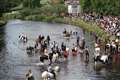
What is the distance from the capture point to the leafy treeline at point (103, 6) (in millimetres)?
98887

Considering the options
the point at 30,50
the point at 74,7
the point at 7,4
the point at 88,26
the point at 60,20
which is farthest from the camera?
the point at 7,4

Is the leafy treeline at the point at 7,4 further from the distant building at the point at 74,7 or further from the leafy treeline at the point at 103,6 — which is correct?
the leafy treeline at the point at 103,6

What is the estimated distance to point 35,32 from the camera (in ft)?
325

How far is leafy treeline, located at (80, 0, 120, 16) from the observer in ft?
324

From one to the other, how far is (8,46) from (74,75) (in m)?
26.1

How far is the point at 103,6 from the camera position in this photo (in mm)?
104688

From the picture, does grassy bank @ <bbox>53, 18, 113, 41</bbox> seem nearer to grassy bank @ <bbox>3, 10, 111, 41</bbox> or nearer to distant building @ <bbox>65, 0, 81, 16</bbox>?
grassy bank @ <bbox>3, 10, 111, 41</bbox>

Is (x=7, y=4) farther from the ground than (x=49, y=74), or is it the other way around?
(x=49, y=74)

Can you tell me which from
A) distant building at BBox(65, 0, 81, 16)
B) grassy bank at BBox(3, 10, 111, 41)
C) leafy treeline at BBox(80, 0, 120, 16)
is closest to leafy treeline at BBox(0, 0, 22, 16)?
grassy bank at BBox(3, 10, 111, 41)

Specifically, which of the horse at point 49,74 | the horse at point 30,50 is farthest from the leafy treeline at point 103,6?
the horse at point 49,74

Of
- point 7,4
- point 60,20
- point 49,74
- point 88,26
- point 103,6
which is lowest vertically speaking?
point 7,4

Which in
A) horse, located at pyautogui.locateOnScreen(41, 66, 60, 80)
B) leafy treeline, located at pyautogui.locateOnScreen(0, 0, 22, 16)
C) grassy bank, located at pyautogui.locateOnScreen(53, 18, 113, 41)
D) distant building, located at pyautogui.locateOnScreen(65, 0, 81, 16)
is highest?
horse, located at pyautogui.locateOnScreen(41, 66, 60, 80)

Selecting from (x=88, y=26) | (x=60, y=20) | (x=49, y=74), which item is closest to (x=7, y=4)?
(x=60, y=20)

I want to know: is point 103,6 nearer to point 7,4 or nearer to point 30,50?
point 30,50
